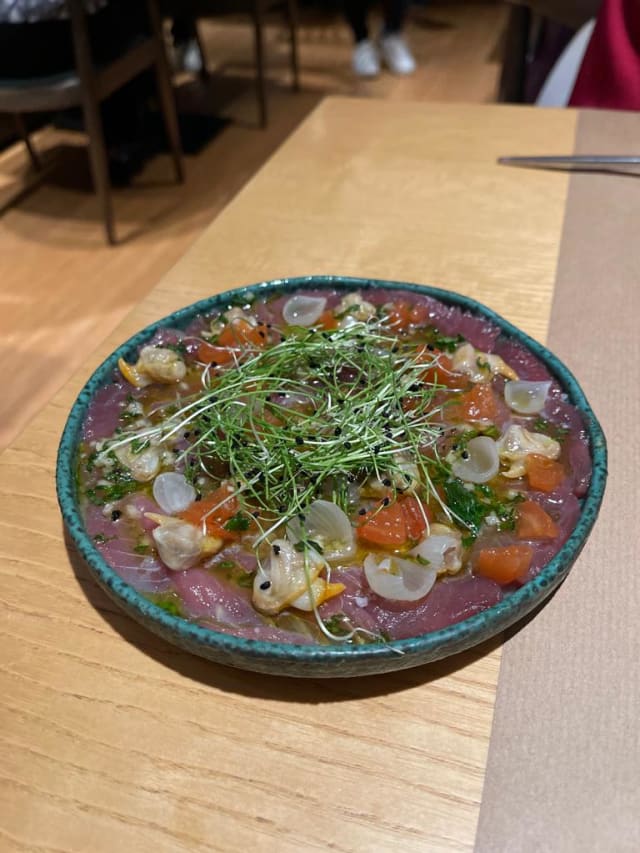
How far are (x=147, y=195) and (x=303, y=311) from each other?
2.27 m

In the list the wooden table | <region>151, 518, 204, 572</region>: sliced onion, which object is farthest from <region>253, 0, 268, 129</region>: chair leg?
<region>151, 518, 204, 572</region>: sliced onion

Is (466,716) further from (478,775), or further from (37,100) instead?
(37,100)

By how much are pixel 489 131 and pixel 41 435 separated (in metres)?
1.25

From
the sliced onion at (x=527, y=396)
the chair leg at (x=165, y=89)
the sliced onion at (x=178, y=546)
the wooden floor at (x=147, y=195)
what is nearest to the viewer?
the sliced onion at (x=178, y=546)

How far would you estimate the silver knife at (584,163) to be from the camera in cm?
149

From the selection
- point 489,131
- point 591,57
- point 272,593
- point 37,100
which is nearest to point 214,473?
point 272,593

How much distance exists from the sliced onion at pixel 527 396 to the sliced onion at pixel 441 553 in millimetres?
233

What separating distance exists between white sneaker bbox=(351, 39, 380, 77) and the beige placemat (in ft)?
12.1

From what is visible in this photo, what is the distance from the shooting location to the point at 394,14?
4.30 meters

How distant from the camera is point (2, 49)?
2.29 metres

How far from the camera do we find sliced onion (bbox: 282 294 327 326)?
1039mm

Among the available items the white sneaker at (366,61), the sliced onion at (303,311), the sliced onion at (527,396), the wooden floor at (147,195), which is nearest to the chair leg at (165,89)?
the wooden floor at (147,195)

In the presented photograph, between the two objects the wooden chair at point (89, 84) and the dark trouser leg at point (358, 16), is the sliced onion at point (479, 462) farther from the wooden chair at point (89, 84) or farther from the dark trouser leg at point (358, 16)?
the dark trouser leg at point (358, 16)

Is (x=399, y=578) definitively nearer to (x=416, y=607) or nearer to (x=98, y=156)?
(x=416, y=607)
